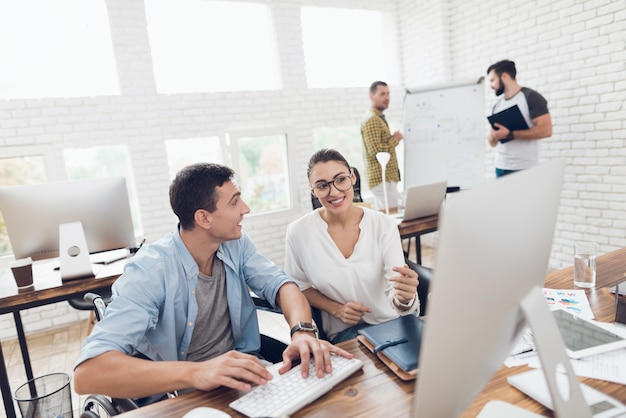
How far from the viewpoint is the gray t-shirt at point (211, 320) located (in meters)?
1.43

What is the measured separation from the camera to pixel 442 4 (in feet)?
14.5

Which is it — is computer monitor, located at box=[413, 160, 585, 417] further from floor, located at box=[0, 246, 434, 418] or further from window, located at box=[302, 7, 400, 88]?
window, located at box=[302, 7, 400, 88]

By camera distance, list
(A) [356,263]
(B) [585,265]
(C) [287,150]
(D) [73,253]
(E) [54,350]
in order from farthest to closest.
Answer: (C) [287,150] < (E) [54,350] < (D) [73,253] < (A) [356,263] < (B) [585,265]

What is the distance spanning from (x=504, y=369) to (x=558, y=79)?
11.2ft

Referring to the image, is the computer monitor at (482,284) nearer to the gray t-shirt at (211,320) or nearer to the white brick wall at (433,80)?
the gray t-shirt at (211,320)

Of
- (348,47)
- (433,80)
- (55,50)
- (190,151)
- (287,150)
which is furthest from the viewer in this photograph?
(348,47)

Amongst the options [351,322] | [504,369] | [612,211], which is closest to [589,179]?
[612,211]

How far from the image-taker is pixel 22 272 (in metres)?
1.86

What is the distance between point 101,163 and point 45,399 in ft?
7.36

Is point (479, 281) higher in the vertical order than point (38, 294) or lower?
higher

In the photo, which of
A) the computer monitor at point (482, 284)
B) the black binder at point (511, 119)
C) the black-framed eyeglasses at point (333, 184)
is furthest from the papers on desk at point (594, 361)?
the black binder at point (511, 119)

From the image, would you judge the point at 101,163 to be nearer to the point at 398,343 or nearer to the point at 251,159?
the point at 251,159

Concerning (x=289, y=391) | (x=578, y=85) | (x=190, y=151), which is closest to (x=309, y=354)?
(x=289, y=391)

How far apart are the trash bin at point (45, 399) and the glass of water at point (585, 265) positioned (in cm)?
235
